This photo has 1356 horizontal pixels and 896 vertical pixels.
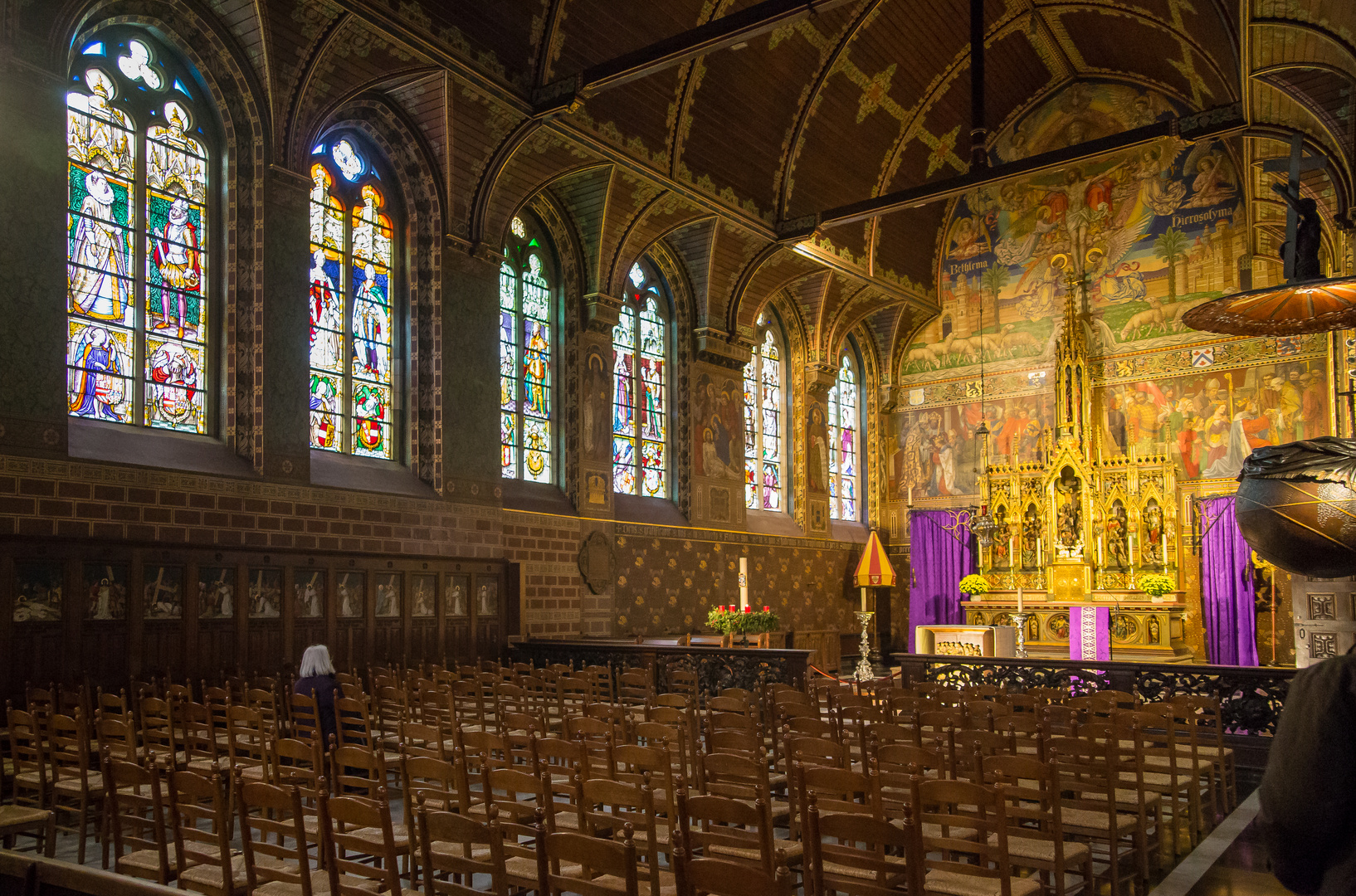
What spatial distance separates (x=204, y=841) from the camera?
470cm

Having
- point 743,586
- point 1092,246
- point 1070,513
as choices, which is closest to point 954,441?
point 1070,513

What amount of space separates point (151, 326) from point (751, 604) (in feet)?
38.7

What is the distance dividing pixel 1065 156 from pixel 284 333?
10820 mm

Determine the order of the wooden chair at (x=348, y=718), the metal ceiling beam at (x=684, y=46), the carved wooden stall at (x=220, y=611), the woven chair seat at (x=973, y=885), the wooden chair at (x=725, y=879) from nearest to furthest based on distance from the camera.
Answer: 1. the wooden chair at (x=725, y=879)
2. the woven chair seat at (x=973, y=885)
3. the wooden chair at (x=348, y=718)
4. the carved wooden stall at (x=220, y=611)
5. the metal ceiling beam at (x=684, y=46)

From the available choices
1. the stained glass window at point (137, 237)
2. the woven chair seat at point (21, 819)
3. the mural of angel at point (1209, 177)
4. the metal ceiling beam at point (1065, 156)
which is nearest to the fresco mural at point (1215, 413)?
the mural of angel at point (1209, 177)

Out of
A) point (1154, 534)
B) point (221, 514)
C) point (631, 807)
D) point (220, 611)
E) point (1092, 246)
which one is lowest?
point (631, 807)

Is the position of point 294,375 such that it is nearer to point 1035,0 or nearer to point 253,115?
point 253,115

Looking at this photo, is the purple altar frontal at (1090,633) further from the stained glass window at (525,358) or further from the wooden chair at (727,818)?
the wooden chair at (727,818)

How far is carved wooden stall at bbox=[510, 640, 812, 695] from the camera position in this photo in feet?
41.1

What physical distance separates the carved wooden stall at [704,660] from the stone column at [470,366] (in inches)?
110

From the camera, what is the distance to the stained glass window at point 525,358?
16672 mm

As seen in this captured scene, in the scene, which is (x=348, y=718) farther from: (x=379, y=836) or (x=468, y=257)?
(x=468, y=257)

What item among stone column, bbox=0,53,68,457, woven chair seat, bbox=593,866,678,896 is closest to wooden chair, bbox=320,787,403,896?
woven chair seat, bbox=593,866,678,896

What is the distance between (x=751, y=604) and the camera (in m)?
20.3
